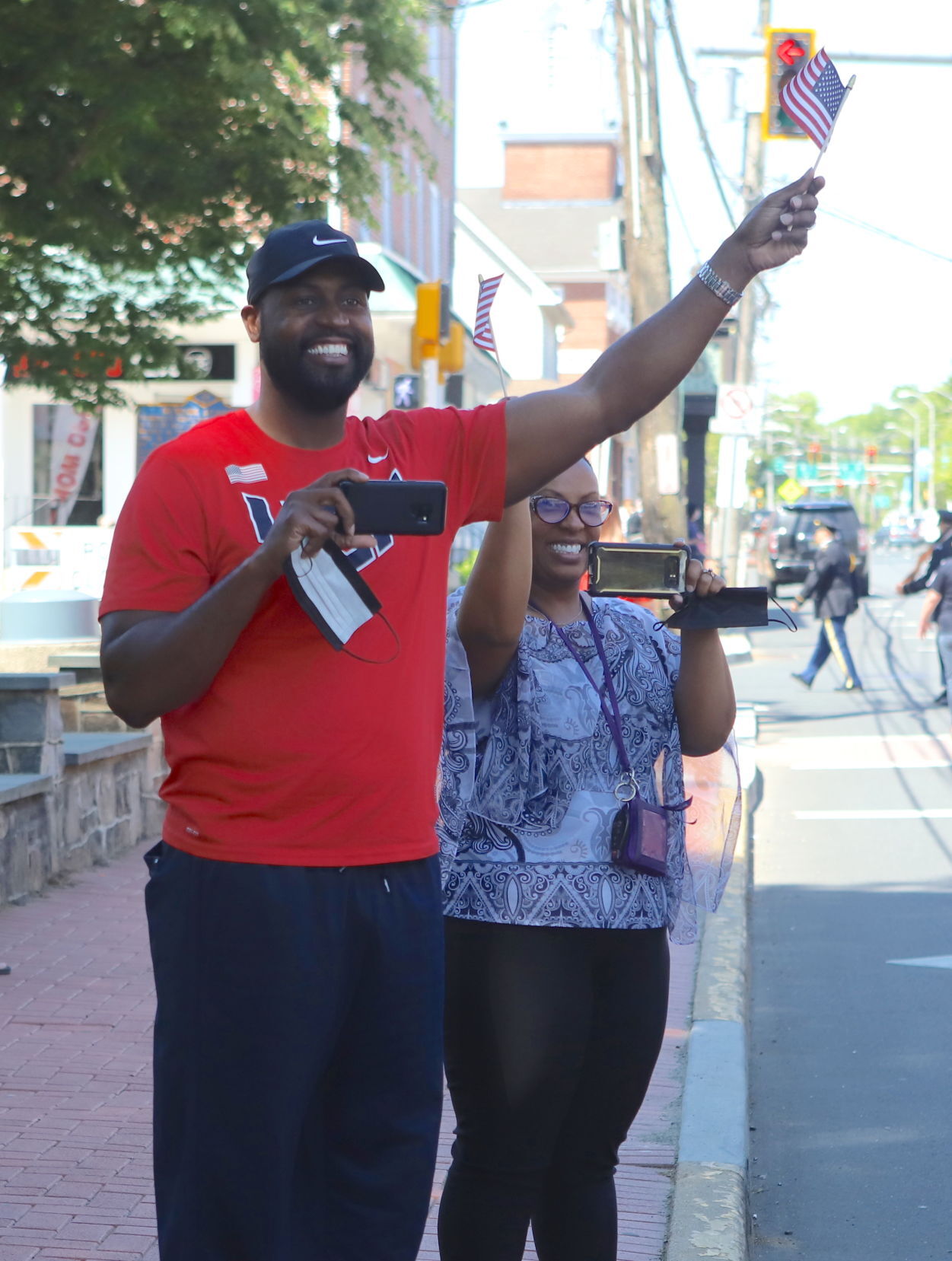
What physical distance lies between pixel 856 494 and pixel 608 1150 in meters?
173

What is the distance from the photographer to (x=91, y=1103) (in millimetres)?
5086

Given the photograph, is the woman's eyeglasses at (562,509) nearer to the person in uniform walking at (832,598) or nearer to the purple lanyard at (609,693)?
the purple lanyard at (609,693)

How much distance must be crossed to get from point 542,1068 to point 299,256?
150 cm

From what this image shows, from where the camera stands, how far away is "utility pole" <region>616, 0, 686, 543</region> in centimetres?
1391

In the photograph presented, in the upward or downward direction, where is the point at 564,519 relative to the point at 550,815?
upward

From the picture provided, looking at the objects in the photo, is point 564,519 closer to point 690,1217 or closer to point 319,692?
point 319,692

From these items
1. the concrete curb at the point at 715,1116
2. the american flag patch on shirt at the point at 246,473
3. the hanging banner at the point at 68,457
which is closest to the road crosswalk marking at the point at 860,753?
the concrete curb at the point at 715,1116

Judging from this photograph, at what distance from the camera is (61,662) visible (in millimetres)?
10227

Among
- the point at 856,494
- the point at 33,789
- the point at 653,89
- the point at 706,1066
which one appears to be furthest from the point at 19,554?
the point at 856,494

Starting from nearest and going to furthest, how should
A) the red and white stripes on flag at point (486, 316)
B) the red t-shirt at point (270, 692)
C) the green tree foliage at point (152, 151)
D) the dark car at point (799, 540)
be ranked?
1. the red t-shirt at point (270, 692)
2. the red and white stripes on flag at point (486, 316)
3. the green tree foliage at point (152, 151)
4. the dark car at point (799, 540)

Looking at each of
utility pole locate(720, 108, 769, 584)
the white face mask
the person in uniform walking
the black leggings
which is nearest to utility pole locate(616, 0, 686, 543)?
the person in uniform walking

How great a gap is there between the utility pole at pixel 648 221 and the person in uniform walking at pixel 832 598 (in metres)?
5.11

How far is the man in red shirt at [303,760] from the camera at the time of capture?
251 centimetres

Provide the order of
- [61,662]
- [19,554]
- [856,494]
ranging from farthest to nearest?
[856,494] → [19,554] → [61,662]
